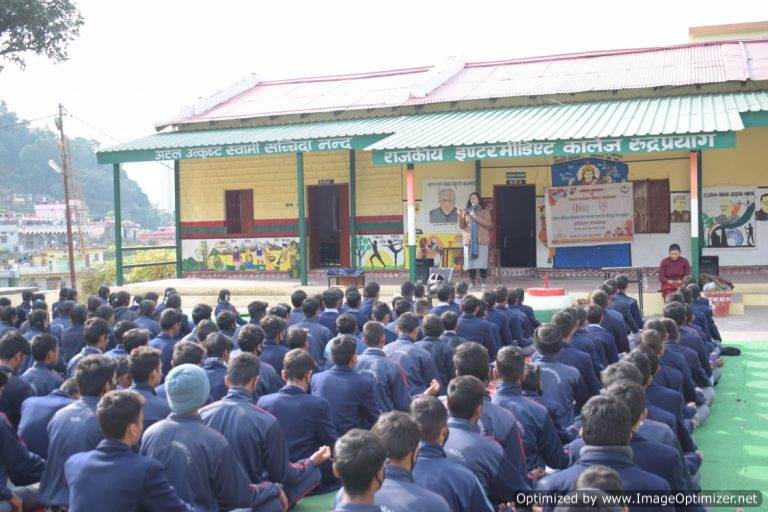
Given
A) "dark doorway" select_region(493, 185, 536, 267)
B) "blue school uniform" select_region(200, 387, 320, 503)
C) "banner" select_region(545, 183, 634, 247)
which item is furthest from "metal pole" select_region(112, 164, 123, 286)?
"blue school uniform" select_region(200, 387, 320, 503)

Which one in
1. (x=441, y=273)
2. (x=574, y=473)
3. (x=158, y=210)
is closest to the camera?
(x=574, y=473)

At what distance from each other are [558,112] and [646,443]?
12.6 meters

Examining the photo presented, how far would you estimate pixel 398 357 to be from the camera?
6645 millimetres

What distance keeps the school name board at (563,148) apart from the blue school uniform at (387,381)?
7746 mm

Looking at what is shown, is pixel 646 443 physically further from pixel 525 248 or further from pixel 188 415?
pixel 525 248

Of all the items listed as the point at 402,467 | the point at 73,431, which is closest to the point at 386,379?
the point at 73,431

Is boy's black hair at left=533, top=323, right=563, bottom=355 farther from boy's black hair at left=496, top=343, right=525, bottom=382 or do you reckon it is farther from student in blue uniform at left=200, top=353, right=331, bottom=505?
student in blue uniform at left=200, top=353, right=331, bottom=505

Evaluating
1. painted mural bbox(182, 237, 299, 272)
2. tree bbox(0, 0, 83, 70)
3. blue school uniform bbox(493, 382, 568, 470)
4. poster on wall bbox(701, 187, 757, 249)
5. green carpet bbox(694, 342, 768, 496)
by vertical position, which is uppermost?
tree bbox(0, 0, 83, 70)

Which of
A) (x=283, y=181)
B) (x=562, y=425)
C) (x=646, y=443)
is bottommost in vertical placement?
(x=562, y=425)

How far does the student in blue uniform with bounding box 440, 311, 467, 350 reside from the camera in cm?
739

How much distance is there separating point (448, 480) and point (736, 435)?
4.36 meters

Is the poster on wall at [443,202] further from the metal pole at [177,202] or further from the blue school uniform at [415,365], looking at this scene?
the blue school uniform at [415,365]

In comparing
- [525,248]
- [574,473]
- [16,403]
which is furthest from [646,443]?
[525,248]

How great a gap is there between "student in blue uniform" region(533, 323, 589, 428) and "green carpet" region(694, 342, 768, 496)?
3.48ft
